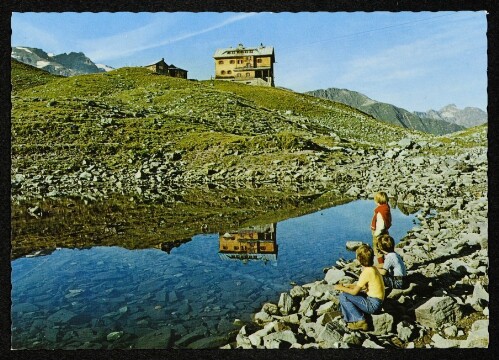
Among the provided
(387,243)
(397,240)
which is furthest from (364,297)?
(397,240)

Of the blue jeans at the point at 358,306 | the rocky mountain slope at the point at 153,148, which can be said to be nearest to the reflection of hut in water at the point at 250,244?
the blue jeans at the point at 358,306

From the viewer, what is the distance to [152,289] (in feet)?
25.5

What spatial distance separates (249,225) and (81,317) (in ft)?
19.6

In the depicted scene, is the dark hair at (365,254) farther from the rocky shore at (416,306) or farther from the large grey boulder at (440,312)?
the large grey boulder at (440,312)

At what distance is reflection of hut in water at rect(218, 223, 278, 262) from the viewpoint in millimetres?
9586

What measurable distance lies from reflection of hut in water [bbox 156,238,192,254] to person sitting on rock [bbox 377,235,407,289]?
4.69m

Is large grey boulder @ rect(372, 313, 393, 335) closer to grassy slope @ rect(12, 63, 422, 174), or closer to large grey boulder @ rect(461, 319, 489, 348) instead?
large grey boulder @ rect(461, 319, 489, 348)

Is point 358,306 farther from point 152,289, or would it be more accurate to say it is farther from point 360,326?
point 152,289

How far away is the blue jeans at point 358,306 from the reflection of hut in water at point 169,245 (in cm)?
478

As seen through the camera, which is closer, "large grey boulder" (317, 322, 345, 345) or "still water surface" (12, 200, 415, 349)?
"large grey boulder" (317, 322, 345, 345)

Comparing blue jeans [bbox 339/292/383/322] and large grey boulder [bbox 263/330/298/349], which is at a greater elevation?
blue jeans [bbox 339/292/383/322]

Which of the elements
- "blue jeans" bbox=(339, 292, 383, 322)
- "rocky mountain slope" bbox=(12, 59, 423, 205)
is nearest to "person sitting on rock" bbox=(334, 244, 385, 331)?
"blue jeans" bbox=(339, 292, 383, 322)

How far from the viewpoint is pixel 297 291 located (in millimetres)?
6973

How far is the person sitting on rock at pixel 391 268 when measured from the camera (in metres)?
6.80
